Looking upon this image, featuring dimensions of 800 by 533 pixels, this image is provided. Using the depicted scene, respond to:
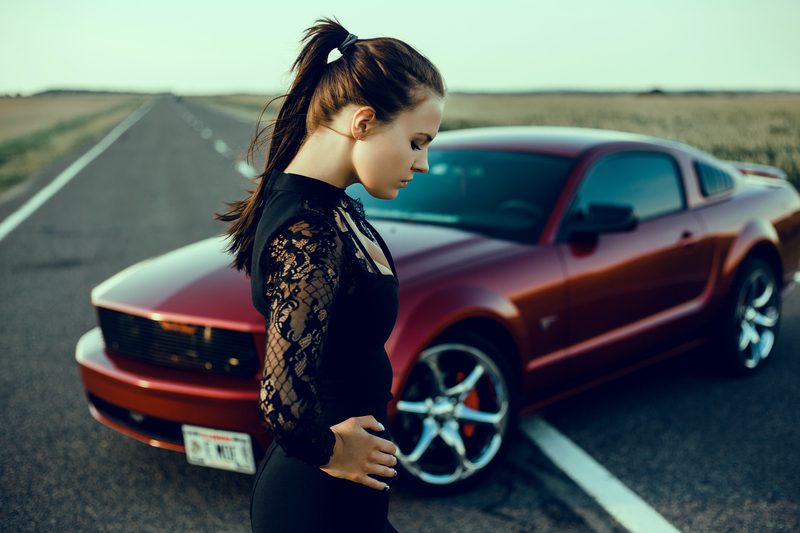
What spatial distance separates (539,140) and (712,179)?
1.20 meters

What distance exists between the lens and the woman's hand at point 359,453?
1.39m

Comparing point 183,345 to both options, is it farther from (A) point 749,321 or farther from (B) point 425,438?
(A) point 749,321

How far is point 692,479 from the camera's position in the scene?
354 cm

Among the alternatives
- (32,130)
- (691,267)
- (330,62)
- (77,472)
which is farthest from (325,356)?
(32,130)

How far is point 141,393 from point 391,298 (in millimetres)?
2178

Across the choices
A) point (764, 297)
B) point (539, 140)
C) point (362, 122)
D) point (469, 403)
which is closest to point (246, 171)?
point (539, 140)

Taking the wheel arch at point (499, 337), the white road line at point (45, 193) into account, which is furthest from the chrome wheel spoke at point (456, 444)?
the white road line at point (45, 193)

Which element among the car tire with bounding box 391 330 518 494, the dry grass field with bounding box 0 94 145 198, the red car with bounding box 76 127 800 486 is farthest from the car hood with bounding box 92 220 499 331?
the dry grass field with bounding box 0 94 145 198

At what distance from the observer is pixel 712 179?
492 cm

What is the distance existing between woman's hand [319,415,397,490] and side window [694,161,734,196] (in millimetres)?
3919

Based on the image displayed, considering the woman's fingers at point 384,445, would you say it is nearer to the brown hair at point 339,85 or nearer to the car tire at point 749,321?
the brown hair at point 339,85

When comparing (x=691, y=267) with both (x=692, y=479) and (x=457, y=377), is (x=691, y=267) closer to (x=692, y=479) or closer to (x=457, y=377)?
(x=692, y=479)

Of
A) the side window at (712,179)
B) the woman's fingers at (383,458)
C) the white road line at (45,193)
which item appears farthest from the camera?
the white road line at (45,193)

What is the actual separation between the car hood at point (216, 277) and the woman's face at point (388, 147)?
1.79m
